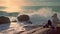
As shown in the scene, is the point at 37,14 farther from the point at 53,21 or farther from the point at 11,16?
the point at 11,16

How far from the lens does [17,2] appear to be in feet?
5.51

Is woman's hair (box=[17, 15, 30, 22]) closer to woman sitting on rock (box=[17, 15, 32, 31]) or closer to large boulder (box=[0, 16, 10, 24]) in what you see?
woman sitting on rock (box=[17, 15, 32, 31])

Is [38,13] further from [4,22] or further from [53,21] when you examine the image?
[4,22]

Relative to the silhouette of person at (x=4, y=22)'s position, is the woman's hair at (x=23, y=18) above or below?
above

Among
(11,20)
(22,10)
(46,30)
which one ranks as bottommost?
(46,30)

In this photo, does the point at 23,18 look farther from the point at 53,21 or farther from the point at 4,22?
the point at 53,21

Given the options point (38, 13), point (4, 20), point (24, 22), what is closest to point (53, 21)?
point (38, 13)

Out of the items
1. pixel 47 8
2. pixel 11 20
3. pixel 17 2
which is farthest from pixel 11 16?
pixel 47 8

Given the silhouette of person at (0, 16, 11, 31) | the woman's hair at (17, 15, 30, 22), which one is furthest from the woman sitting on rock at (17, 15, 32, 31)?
the silhouette of person at (0, 16, 11, 31)

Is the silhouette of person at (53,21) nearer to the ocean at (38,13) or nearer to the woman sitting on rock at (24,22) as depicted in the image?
the ocean at (38,13)

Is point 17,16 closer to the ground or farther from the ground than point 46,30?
farther from the ground

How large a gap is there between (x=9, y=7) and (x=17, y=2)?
112mm

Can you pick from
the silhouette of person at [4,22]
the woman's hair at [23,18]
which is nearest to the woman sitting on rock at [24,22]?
the woman's hair at [23,18]

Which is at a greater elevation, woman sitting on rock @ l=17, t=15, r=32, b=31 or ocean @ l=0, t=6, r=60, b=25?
ocean @ l=0, t=6, r=60, b=25
